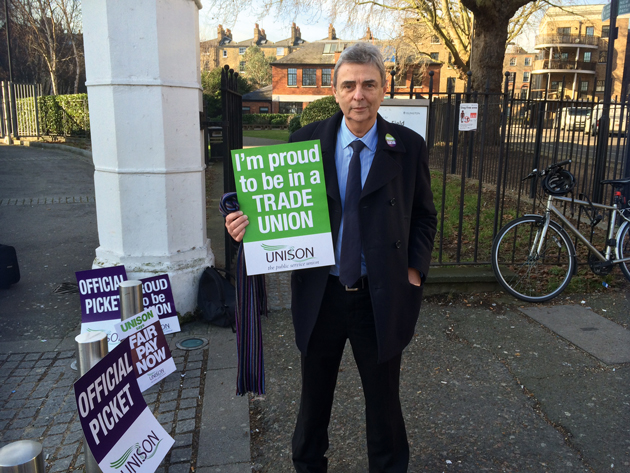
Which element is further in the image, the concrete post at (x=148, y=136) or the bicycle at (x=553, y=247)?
the bicycle at (x=553, y=247)

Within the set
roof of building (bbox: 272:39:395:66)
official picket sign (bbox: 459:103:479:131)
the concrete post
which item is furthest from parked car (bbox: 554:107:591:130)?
roof of building (bbox: 272:39:395:66)

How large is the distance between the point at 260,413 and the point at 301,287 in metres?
1.34

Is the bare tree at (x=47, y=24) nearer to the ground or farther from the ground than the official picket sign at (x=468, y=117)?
farther from the ground

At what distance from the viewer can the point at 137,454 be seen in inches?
98.6

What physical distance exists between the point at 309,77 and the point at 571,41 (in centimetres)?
3381

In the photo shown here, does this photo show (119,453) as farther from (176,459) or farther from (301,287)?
(301,287)

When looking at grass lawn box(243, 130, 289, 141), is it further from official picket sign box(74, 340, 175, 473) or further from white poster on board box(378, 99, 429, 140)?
official picket sign box(74, 340, 175, 473)

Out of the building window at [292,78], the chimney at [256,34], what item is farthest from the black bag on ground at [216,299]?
the chimney at [256,34]

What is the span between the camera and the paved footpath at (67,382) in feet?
9.98

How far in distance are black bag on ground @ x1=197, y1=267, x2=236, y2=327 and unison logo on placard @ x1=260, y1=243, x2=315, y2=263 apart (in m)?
2.35

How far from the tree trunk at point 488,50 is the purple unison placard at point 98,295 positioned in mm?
12362

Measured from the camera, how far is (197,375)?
391 centimetres

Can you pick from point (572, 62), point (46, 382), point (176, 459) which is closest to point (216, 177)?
point (46, 382)

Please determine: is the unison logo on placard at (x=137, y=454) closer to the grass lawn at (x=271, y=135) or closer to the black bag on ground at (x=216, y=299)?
the black bag on ground at (x=216, y=299)
